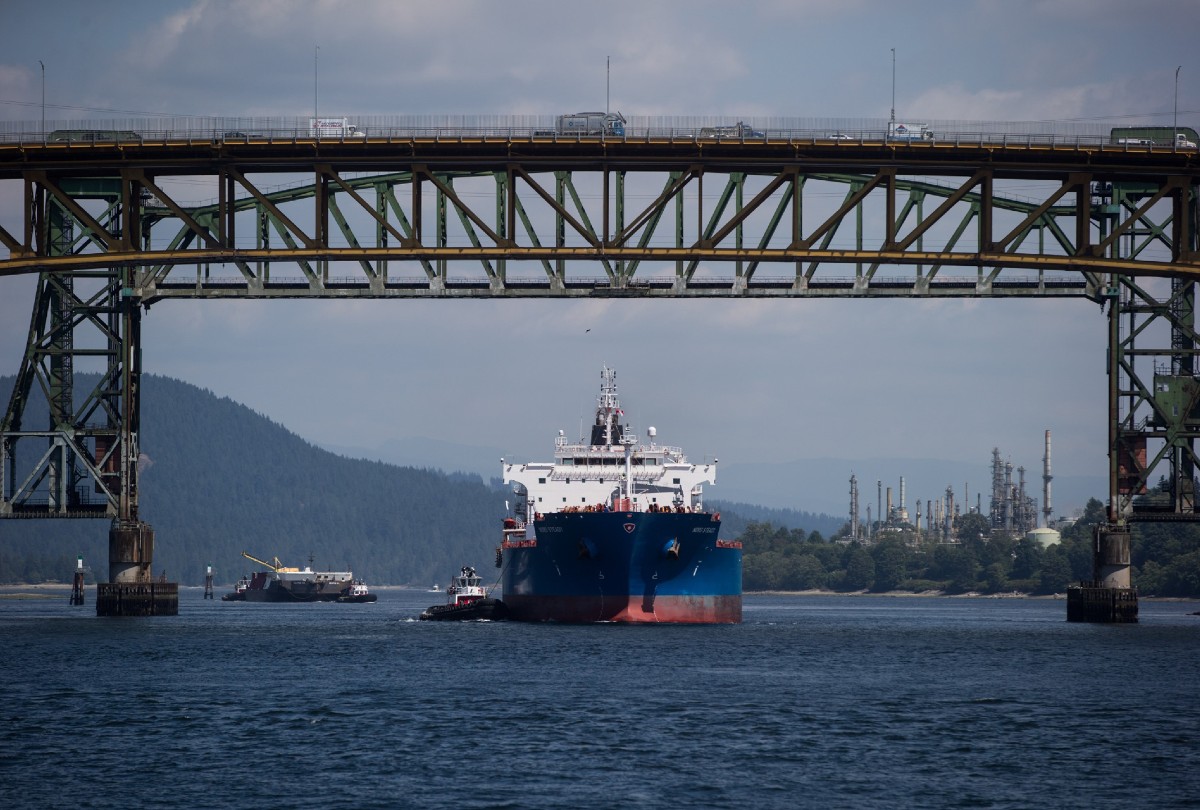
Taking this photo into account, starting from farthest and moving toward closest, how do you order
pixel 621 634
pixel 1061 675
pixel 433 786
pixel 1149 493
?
pixel 1149 493, pixel 621 634, pixel 1061 675, pixel 433 786

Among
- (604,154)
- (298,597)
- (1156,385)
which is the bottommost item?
(298,597)

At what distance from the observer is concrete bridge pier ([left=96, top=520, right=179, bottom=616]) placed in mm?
77375

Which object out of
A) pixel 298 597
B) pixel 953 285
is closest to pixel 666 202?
pixel 953 285

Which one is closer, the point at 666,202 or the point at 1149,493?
the point at 666,202

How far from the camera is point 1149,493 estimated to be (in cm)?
7888

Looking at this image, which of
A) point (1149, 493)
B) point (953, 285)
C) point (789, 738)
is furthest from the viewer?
point (1149, 493)

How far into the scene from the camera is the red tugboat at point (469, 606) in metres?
93.1

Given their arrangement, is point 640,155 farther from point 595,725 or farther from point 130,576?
point 130,576

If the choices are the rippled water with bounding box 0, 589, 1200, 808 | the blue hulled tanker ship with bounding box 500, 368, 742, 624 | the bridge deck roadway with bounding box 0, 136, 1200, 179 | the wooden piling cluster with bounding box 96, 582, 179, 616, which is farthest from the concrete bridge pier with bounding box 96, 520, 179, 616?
the bridge deck roadway with bounding box 0, 136, 1200, 179

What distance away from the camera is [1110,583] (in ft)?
260

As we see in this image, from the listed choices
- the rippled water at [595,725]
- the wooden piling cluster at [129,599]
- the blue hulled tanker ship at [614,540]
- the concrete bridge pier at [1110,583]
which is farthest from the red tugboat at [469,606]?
the concrete bridge pier at [1110,583]

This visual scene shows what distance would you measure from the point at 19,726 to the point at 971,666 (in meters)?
32.4

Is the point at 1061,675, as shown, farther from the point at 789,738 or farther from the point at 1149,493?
the point at 1149,493

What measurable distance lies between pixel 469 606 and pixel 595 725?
175 feet
